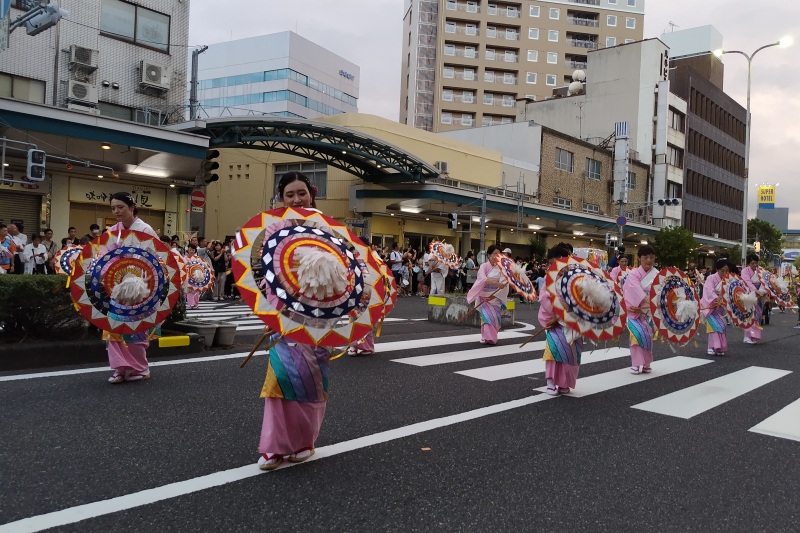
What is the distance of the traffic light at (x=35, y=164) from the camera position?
1375cm

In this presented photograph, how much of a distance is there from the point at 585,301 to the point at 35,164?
12639 mm

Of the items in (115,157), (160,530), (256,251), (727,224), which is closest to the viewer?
(160,530)

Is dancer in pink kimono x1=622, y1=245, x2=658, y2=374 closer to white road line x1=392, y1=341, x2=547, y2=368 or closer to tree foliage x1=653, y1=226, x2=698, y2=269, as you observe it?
white road line x1=392, y1=341, x2=547, y2=368

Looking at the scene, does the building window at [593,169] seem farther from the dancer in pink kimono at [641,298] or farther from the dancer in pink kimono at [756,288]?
the dancer in pink kimono at [641,298]

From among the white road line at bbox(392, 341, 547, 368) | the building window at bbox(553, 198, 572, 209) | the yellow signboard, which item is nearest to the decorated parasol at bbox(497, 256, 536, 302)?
the white road line at bbox(392, 341, 547, 368)

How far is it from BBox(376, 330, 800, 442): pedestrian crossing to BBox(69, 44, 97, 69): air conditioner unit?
14223 mm

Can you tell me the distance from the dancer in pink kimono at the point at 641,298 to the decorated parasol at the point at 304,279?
533cm

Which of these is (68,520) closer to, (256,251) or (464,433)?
(256,251)

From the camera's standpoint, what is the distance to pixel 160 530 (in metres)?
3.07

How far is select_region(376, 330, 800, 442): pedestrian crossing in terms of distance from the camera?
6312mm

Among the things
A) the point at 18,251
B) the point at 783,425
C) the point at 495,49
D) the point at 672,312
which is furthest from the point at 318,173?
the point at 495,49

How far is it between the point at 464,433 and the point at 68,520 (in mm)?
2915

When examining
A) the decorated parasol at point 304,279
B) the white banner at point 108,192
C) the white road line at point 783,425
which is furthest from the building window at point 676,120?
the decorated parasol at point 304,279

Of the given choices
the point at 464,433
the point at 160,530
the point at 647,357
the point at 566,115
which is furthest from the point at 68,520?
the point at 566,115
